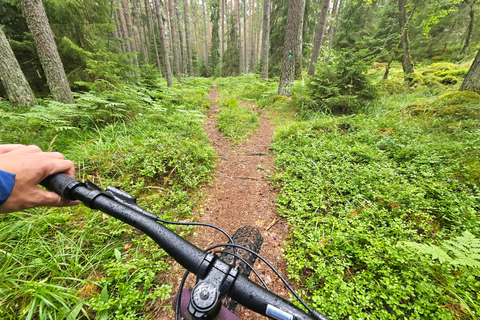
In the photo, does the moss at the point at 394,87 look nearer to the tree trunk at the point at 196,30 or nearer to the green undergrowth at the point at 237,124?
the green undergrowth at the point at 237,124

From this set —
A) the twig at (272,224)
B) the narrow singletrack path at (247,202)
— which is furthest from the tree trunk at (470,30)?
the twig at (272,224)

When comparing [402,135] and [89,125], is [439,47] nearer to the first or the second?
[402,135]

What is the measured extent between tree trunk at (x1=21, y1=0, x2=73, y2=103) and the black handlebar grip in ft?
18.8

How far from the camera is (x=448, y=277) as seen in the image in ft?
5.30

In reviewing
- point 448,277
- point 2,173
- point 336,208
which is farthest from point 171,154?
point 448,277

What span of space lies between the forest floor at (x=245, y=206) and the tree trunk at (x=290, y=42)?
4.83 m

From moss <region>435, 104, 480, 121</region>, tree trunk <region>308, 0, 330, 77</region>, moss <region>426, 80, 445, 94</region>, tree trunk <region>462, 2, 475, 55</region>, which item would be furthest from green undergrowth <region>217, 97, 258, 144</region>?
tree trunk <region>462, 2, 475, 55</region>

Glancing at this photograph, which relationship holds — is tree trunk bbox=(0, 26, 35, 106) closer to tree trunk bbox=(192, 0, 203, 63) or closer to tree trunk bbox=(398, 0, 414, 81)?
tree trunk bbox=(398, 0, 414, 81)

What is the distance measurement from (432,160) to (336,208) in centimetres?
210

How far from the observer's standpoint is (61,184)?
3.28 ft

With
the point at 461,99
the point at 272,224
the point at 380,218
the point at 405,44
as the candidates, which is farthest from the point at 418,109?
the point at 405,44

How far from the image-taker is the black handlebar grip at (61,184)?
0.98 m

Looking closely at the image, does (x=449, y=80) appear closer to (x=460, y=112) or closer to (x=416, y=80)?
(x=416, y=80)

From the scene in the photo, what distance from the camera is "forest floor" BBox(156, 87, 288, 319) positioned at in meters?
2.12
